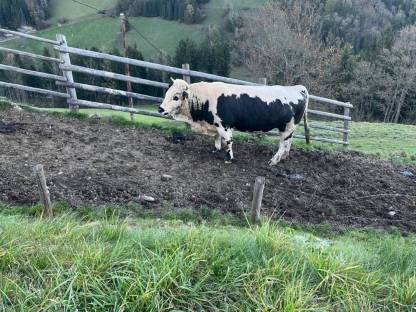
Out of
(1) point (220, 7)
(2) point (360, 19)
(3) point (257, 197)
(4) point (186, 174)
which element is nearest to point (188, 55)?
(2) point (360, 19)

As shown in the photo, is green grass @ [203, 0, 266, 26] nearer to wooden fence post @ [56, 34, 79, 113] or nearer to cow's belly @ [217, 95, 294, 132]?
wooden fence post @ [56, 34, 79, 113]

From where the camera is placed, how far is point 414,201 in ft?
25.7

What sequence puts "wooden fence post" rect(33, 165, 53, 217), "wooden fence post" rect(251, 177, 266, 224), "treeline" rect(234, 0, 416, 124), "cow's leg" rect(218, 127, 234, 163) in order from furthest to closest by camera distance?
"treeline" rect(234, 0, 416, 124)
"cow's leg" rect(218, 127, 234, 163)
"wooden fence post" rect(251, 177, 266, 224)
"wooden fence post" rect(33, 165, 53, 217)

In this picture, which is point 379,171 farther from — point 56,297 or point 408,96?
point 408,96

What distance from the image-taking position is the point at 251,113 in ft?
27.5

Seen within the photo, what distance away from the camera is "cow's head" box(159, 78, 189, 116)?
8.20 meters

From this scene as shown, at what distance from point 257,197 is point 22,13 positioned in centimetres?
8666

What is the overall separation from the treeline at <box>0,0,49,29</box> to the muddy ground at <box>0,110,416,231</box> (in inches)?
3126

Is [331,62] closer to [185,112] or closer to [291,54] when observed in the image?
[291,54]

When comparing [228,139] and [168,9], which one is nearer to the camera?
[228,139]

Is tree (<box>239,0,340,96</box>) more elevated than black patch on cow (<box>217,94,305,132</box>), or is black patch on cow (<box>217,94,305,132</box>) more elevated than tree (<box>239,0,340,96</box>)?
black patch on cow (<box>217,94,305,132</box>)

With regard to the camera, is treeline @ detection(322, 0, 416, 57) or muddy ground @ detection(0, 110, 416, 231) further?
treeline @ detection(322, 0, 416, 57)

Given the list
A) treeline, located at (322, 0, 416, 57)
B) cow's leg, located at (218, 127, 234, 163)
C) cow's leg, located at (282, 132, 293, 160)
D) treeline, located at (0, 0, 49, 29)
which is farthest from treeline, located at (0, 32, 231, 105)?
cow's leg, located at (218, 127, 234, 163)

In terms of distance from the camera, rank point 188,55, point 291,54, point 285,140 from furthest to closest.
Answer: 1. point 188,55
2. point 291,54
3. point 285,140
